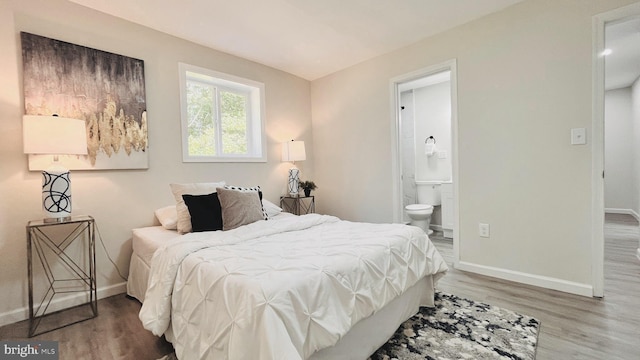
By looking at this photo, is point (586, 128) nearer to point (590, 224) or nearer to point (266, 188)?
point (590, 224)

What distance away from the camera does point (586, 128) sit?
219cm

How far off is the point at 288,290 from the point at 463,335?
49.5 inches

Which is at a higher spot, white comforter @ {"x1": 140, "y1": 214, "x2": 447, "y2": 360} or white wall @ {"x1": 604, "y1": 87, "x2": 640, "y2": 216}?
white wall @ {"x1": 604, "y1": 87, "x2": 640, "y2": 216}

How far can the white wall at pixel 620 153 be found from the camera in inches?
205

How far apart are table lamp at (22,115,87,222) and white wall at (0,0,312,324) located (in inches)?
11.6

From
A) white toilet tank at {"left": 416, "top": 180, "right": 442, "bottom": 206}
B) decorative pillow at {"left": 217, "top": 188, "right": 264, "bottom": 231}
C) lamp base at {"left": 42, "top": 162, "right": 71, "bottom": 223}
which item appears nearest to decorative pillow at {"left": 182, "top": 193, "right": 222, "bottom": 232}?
decorative pillow at {"left": 217, "top": 188, "right": 264, "bottom": 231}

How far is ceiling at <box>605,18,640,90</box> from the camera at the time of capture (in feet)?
9.76

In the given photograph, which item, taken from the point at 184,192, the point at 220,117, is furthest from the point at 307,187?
the point at 184,192

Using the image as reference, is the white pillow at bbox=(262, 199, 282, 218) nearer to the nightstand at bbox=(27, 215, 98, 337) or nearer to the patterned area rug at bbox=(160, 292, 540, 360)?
the nightstand at bbox=(27, 215, 98, 337)

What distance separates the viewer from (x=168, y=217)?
8.25 feet

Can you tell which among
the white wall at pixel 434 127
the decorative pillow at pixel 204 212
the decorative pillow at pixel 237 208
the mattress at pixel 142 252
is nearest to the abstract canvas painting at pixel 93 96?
the mattress at pixel 142 252

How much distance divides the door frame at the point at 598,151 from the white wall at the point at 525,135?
1.3 inches

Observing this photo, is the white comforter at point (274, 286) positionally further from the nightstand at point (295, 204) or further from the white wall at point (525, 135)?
the nightstand at point (295, 204)

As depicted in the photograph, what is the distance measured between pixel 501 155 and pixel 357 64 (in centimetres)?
210
